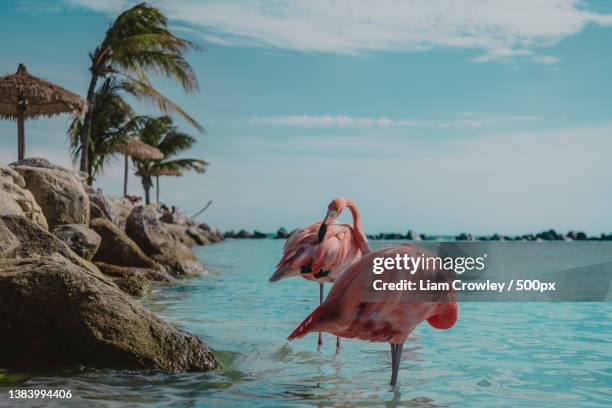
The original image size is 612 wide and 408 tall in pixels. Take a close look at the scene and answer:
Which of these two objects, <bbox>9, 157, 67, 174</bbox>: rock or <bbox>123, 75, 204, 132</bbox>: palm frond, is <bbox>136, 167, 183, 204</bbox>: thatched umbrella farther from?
<bbox>9, 157, 67, 174</bbox>: rock

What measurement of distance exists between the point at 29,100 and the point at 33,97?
540 millimetres

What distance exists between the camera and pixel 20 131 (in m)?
20.2

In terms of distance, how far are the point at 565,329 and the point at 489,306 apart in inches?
105

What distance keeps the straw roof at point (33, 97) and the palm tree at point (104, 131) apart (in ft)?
25.8

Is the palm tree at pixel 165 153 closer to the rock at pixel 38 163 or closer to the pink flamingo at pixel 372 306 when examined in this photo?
the rock at pixel 38 163

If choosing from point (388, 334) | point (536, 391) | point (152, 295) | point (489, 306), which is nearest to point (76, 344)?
point (388, 334)

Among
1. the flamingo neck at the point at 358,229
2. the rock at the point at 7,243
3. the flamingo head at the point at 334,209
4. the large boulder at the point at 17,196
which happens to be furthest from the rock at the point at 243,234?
the flamingo head at the point at 334,209

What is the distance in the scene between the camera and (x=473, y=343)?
8.02 m

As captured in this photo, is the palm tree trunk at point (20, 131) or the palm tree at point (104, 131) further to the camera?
the palm tree at point (104, 131)

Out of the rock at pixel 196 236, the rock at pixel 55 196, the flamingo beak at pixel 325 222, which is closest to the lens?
the flamingo beak at pixel 325 222

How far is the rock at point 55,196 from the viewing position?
12.6 metres

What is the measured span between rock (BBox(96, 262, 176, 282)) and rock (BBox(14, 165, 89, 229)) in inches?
41.5

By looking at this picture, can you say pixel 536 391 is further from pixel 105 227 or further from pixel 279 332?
pixel 105 227

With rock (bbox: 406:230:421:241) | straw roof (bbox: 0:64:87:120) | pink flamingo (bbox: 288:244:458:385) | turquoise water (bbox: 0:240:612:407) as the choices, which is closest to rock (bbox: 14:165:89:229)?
turquoise water (bbox: 0:240:612:407)
